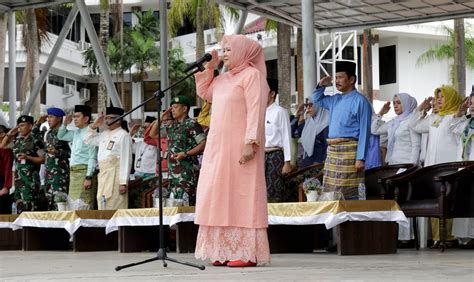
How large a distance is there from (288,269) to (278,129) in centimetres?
269

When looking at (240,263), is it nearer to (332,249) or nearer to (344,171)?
(344,171)

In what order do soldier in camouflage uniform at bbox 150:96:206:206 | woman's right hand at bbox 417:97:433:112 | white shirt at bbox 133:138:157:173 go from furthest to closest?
white shirt at bbox 133:138:157:173 < woman's right hand at bbox 417:97:433:112 < soldier in camouflage uniform at bbox 150:96:206:206

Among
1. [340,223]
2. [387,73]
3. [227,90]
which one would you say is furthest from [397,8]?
[387,73]

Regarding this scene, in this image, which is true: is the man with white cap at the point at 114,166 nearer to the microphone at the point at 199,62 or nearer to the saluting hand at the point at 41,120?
the saluting hand at the point at 41,120

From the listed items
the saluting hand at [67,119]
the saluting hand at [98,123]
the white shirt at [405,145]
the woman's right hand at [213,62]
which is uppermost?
the woman's right hand at [213,62]

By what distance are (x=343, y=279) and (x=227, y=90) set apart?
187 centimetres

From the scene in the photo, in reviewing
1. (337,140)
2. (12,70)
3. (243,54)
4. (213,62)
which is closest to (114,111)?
(337,140)

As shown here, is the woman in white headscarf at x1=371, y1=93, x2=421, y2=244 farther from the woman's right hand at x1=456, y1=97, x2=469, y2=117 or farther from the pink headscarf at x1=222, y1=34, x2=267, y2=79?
the pink headscarf at x1=222, y1=34, x2=267, y2=79

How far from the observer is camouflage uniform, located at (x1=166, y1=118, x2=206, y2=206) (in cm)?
948

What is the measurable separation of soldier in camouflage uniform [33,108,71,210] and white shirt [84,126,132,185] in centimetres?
70

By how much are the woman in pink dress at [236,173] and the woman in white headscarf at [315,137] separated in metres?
3.84

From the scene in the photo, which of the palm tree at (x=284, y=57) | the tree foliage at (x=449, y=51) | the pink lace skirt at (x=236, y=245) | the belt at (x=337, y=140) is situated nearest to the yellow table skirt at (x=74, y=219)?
the belt at (x=337, y=140)

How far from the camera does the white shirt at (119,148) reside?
10.4 meters

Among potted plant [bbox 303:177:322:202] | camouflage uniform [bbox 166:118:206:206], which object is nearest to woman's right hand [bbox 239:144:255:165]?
potted plant [bbox 303:177:322:202]
